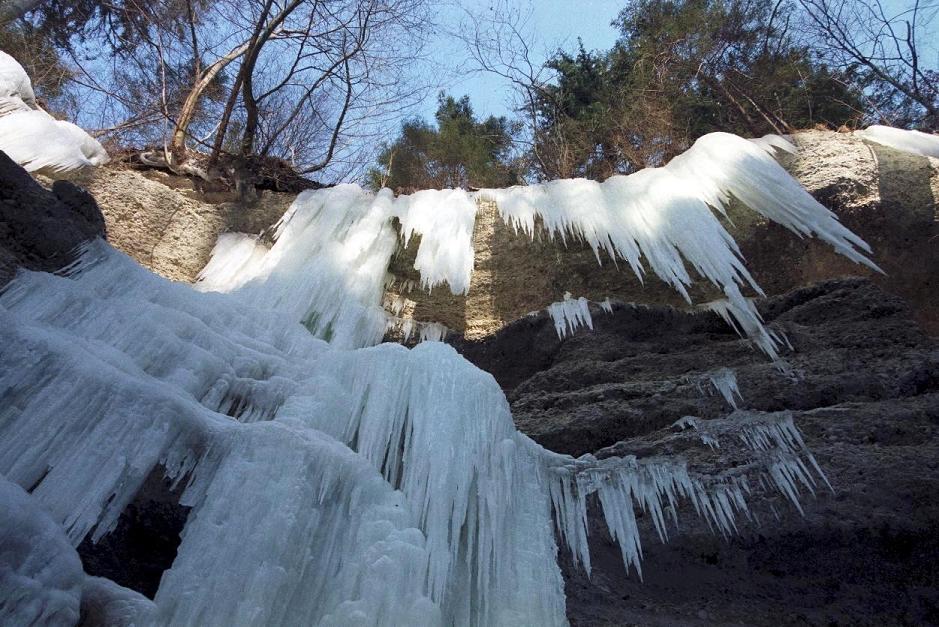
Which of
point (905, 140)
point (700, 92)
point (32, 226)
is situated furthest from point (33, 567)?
point (700, 92)

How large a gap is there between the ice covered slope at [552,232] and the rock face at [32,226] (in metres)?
1.75

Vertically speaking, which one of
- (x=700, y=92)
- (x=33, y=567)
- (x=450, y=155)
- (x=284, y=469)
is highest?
(x=450, y=155)

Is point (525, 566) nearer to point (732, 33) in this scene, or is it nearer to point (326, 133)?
point (732, 33)

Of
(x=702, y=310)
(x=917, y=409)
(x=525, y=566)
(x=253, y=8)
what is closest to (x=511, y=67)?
(x=253, y=8)

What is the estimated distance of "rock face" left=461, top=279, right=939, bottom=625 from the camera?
273 cm

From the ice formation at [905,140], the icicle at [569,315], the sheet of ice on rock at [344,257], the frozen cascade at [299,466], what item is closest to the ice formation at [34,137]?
the sheet of ice on rock at [344,257]

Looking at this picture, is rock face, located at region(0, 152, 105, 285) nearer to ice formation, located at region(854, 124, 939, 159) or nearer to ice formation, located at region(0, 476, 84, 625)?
ice formation, located at region(0, 476, 84, 625)

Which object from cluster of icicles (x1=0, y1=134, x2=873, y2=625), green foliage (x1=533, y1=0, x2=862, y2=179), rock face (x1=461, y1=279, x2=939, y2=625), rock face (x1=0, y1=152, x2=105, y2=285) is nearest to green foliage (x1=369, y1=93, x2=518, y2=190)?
green foliage (x1=533, y1=0, x2=862, y2=179)

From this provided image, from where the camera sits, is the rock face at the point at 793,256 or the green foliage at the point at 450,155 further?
the green foliage at the point at 450,155

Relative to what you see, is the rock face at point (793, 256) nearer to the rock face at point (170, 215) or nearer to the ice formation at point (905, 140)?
the ice formation at point (905, 140)

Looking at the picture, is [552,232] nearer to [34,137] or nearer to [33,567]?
[33,567]

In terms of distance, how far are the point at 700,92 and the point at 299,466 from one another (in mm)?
8095

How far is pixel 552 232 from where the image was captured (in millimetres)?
5430

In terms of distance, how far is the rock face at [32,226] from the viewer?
305 centimetres
